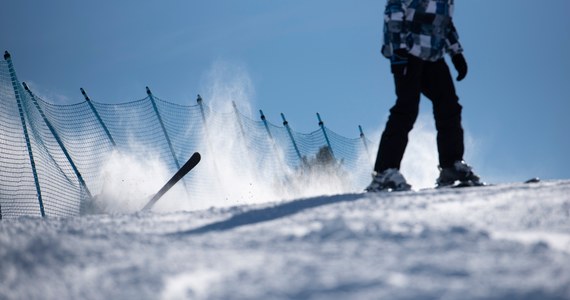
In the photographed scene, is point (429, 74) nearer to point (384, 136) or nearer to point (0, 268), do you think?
point (384, 136)

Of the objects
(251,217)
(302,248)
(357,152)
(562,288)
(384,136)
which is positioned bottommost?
(562,288)

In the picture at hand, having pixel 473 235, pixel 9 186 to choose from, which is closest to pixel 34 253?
pixel 473 235

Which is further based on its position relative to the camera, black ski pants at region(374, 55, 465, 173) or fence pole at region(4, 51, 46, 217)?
fence pole at region(4, 51, 46, 217)

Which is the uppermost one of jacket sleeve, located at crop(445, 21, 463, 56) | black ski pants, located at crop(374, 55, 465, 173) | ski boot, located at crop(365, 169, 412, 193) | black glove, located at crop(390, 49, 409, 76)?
jacket sleeve, located at crop(445, 21, 463, 56)

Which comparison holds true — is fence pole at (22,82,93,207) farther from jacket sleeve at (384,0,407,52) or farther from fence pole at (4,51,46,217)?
jacket sleeve at (384,0,407,52)

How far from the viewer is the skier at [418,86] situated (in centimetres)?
288

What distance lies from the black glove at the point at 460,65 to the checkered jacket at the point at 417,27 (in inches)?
7.1

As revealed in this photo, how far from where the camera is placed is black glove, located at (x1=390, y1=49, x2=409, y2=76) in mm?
2912

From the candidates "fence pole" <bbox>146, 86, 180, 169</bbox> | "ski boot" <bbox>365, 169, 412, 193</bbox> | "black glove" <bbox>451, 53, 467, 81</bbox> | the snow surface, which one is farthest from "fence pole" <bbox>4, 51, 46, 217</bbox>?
the snow surface

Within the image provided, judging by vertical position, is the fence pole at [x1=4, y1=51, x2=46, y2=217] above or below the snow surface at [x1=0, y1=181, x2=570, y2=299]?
above

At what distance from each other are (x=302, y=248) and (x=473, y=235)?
0.32 metres

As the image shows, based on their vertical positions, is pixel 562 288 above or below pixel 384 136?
below

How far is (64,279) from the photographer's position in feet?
2.50

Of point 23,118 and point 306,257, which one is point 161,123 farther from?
point 306,257
